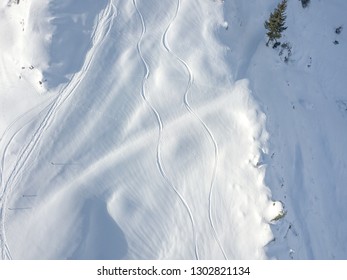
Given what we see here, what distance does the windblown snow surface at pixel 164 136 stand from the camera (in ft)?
63.7

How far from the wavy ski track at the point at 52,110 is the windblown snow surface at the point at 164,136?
7 centimetres

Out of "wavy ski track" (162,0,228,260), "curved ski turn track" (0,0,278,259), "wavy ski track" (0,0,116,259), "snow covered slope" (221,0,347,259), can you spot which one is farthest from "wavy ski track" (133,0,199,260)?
"snow covered slope" (221,0,347,259)

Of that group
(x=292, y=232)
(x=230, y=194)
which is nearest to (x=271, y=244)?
(x=292, y=232)

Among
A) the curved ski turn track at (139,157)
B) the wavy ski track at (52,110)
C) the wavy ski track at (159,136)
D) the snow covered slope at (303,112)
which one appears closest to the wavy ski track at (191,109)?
the curved ski turn track at (139,157)

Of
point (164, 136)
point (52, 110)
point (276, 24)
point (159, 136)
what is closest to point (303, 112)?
point (276, 24)

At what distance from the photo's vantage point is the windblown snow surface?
19422mm

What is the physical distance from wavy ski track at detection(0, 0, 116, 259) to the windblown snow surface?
0.07 m

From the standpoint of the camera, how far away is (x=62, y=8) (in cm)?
2239

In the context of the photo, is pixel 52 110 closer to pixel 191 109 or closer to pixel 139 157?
pixel 139 157

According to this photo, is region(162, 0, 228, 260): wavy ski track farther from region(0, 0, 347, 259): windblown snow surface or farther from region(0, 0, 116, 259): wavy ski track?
region(0, 0, 116, 259): wavy ski track

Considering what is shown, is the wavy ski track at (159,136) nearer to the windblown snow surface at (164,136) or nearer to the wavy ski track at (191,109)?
the windblown snow surface at (164,136)

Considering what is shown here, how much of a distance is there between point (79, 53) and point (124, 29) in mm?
3166

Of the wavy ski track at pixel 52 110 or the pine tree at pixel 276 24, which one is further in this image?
the pine tree at pixel 276 24

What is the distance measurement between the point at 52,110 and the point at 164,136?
6.53 m
